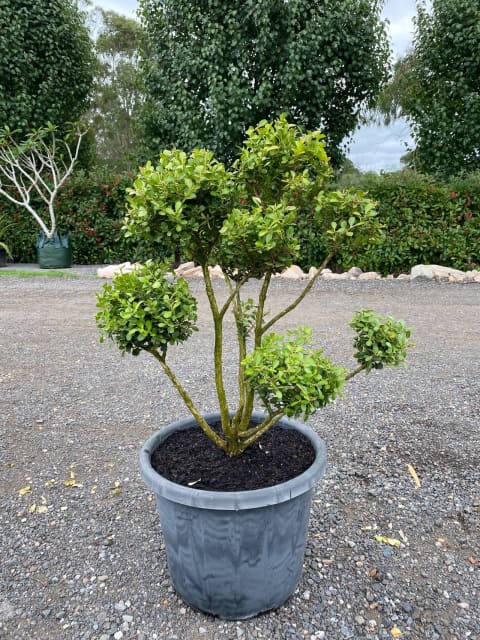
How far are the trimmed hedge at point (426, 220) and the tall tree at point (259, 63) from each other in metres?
2.26

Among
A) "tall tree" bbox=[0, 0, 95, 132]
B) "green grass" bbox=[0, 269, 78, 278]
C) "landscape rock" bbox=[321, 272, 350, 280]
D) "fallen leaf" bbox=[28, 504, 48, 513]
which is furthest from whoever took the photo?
"tall tree" bbox=[0, 0, 95, 132]

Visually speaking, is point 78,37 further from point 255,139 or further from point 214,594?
point 214,594

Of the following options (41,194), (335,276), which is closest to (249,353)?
(335,276)

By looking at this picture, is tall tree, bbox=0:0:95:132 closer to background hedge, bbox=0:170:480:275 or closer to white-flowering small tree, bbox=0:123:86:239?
white-flowering small tree, bbox=0:123:86:239

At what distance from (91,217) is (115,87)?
13.5 meters

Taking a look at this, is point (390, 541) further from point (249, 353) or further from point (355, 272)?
point (355, 272)

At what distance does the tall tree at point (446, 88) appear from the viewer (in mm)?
9680

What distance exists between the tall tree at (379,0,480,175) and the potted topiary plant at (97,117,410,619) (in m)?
9.20

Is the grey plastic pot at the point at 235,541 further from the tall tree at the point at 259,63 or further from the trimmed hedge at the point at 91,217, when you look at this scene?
the tall tree at the point at 259,63

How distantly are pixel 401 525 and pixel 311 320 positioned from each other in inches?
136

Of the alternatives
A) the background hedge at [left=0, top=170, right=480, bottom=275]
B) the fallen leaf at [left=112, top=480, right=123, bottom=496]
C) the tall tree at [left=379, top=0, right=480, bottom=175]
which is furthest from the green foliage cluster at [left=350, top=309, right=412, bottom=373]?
the tall tree at [left=379, top=0, right=480, bottom=175]

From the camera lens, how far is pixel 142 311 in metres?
1.56

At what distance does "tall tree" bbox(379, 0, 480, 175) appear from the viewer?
9680mm

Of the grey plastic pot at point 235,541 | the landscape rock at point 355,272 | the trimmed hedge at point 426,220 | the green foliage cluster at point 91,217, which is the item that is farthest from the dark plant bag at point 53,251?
the grey plastic pot at point 235,541
